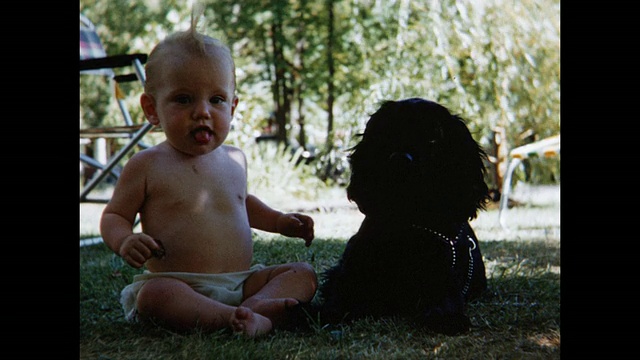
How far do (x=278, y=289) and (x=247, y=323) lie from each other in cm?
26

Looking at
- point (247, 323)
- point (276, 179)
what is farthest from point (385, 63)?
point (247, 323)

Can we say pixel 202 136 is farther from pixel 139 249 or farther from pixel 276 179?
pixel 276 179

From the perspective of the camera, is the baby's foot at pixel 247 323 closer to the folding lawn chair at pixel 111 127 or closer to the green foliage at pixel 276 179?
the folding lawn chair at pixel 111 127

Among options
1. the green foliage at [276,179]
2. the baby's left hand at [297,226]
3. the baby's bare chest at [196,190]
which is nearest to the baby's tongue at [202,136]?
the baby's bare chest at [196,190]

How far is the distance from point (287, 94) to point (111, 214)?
7364mm

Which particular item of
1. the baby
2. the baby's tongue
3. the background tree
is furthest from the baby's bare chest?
the background tree

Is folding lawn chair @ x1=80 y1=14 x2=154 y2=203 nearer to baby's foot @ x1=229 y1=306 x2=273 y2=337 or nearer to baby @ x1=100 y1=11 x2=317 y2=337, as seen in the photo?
baby @ x1=100 y1=11 x2=317 y2=337

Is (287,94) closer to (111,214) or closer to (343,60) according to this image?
(343,60)

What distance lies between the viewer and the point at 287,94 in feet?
30.2

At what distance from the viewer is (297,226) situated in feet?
7.06

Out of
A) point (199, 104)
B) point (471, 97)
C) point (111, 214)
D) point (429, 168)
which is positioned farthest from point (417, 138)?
point (471, 97)

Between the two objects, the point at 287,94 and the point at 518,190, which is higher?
the point at 287,94

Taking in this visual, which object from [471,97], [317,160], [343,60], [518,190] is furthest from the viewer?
[343,60]

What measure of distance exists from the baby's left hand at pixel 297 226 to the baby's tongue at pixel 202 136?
0.40m
